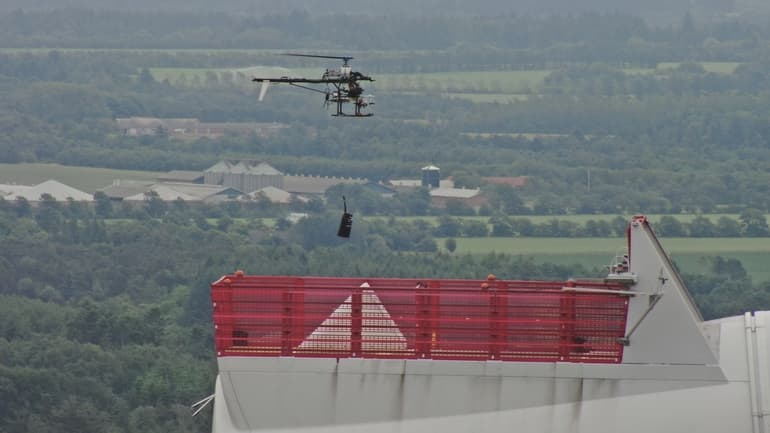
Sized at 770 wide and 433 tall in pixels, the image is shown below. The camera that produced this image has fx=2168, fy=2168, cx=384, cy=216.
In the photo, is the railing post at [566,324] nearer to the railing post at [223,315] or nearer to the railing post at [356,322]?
the railing post at [356,322]

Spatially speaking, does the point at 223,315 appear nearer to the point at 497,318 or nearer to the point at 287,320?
the point at 287,320

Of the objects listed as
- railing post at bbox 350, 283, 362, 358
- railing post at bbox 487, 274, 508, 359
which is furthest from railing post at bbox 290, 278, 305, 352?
railing post at bbox 487, 274, 508, 359

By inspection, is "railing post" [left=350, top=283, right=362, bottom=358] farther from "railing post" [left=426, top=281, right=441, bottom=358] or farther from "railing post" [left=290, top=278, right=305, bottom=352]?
"railing post" [left=426, top=281, right=441, bottom=358]

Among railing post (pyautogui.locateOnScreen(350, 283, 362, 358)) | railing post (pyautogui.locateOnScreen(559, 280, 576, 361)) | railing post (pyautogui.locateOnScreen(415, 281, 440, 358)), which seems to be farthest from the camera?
railing post (pyautogui.locateOnScreen(350, 283, 362, 358))

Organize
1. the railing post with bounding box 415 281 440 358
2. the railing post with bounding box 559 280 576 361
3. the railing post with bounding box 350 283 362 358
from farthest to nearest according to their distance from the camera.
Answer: the railing post with bounding box 350 283 362 358 → the railing post with bounding box 415 281 440 358 → the railing post with bounding box 559 280 576 361

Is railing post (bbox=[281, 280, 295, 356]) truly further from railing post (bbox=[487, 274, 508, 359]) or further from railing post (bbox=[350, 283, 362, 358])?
railing post (bbox=[487, 274, 508, 359])

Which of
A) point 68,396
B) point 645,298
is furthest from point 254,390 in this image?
point 68,396

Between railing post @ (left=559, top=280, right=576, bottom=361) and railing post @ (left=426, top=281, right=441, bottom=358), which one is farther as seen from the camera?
railing post @ (left=426, top=281, right=441, bottom=358)
